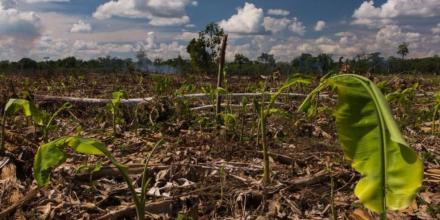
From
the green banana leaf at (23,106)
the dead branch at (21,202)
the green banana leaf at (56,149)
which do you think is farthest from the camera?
the green banana leaf at (23,106)

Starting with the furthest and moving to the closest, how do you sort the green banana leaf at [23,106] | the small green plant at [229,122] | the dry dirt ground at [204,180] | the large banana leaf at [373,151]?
the small green plant at [229,122] → the green banana leaf at [23,106] → the dry dirt ground at [204,180] → the large banana leaf at [373,151]

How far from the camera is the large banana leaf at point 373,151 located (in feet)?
6.20

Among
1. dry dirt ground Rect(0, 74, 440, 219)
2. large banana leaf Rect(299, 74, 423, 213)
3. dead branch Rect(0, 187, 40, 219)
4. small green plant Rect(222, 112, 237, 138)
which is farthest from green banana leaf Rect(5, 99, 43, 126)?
large banana leaf Rect(299, 74, 423, 213)

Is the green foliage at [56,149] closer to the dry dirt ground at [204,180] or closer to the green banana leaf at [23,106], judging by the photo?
the dry dirt ground at [204,180]

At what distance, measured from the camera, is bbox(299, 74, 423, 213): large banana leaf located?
1890 mm

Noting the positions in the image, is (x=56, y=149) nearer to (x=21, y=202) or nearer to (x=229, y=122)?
(x=21, y=202)

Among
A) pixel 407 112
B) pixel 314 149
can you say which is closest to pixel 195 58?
pixel 407 112

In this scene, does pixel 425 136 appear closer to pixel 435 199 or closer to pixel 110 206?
pixel 435 199

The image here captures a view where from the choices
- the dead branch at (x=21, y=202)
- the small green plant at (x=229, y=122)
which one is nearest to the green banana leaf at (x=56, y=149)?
the dead branch at (x=21, y=202)

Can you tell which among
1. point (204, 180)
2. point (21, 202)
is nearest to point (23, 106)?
point (21, 202)

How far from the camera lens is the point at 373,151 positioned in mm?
2055

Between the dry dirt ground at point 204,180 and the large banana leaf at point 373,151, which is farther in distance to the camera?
the dry dirt ground at point 204,180

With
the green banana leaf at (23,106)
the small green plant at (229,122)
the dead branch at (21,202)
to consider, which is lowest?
the dead branch at (21,202)

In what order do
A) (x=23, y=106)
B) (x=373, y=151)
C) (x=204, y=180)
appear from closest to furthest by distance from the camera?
(x=373, y=151) < (x=204, y=180) < (x=23, y=106)
